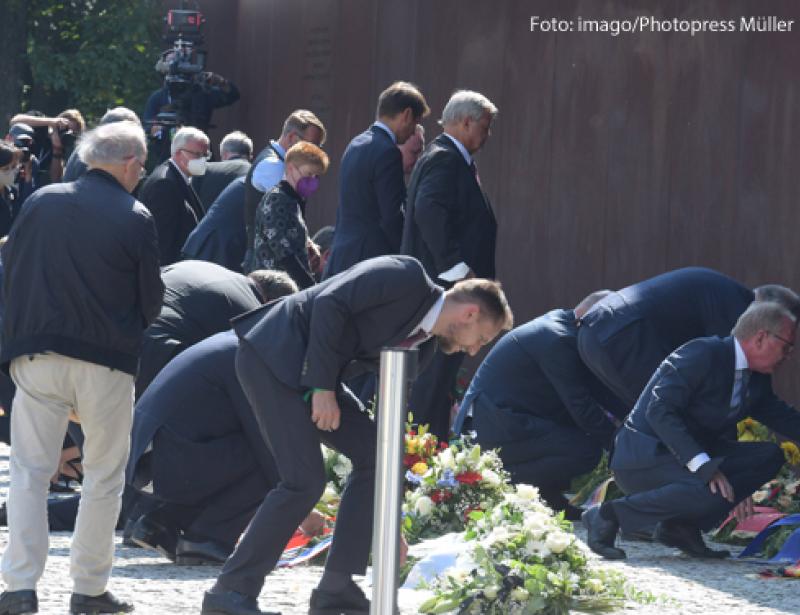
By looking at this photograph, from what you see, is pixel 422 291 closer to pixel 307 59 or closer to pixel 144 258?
pixel 144 258

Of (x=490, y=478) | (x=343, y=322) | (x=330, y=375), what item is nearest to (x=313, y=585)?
(x=490, y=478)

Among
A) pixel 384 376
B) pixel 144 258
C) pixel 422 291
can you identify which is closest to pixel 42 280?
pixel 144 258

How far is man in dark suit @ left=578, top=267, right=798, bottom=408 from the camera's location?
Answer: 8.13m

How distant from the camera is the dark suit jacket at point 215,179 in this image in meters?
11.1

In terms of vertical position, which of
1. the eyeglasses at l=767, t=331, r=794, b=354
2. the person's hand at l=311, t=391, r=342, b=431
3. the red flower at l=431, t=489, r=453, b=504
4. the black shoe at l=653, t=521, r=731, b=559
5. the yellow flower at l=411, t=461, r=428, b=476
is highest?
the eyeglasses at l=767, t=331, r=794, b=354

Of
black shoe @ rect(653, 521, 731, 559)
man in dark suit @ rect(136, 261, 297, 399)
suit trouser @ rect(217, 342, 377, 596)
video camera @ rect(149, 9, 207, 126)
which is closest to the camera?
suit trouser @ rect(217, 342, 377, 596)

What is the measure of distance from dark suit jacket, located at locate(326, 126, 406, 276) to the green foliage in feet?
40.7

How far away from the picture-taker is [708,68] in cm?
944

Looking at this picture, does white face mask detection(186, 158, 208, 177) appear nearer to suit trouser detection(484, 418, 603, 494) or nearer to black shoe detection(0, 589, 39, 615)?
suit trouser detection(484, 418, 603, 494)

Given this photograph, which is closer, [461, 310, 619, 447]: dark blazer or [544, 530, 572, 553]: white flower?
[544, 530, 572, 553]: white flower

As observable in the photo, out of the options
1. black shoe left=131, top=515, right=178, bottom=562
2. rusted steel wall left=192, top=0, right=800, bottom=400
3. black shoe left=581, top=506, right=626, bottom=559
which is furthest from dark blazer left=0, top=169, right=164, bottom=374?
rusted steel wall left=192, top=0, right=800, bottom=400

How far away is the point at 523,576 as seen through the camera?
558cm

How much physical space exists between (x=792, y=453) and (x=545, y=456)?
1153 millimetres

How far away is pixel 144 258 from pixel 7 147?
5141 mm
